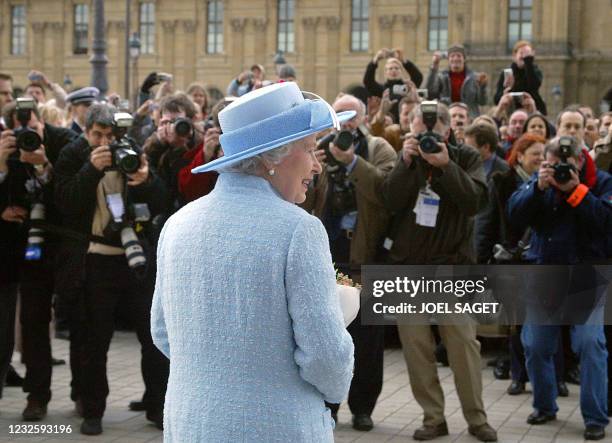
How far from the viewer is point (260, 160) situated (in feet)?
11.1

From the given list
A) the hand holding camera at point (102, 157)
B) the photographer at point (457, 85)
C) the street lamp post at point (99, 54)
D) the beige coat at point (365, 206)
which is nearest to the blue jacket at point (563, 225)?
the beige coat at point (365, 206)

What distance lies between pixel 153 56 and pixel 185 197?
52.7 meters

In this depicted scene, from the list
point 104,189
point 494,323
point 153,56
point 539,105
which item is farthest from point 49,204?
point 153,56

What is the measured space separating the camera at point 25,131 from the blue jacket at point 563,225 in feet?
10.7

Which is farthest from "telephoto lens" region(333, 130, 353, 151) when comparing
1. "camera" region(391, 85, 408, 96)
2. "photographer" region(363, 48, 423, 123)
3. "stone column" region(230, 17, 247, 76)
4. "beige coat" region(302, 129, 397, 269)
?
"stone column" region(230, 17, 247, 76)

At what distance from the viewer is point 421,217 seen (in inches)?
291

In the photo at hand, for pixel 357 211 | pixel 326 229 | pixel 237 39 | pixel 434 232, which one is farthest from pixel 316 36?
pixel 434 232

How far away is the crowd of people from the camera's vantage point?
7312mm

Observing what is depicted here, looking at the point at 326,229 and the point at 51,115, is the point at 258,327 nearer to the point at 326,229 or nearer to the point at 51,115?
the point at 326,229

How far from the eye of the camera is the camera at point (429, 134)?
721 cm

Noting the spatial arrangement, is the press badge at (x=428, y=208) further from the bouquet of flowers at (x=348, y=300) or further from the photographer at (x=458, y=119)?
the bouquet of flowers at (x=348, y=300)

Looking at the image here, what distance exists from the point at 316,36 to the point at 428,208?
163 ft

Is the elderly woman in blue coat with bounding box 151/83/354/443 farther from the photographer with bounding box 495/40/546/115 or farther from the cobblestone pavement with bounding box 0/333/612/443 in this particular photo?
the photographer with bounding box 495/40/546/115

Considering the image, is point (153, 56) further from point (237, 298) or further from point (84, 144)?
point (237, 298)
